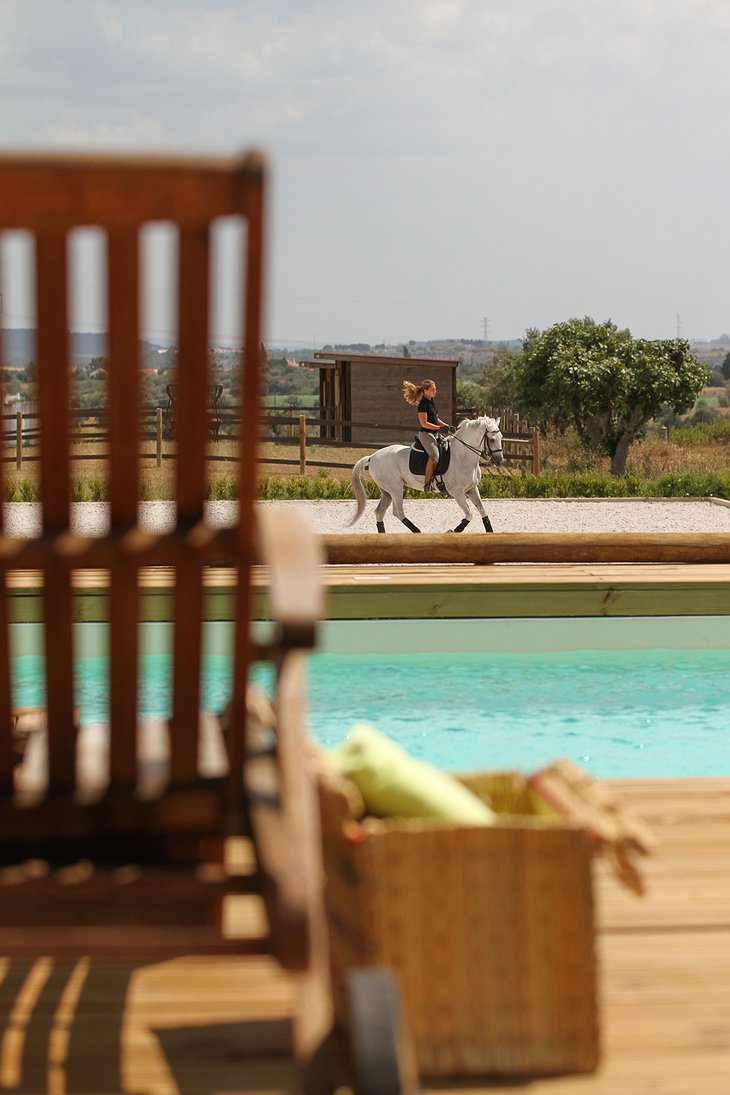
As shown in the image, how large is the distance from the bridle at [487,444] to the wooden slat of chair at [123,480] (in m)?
10.2

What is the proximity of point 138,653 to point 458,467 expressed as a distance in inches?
411

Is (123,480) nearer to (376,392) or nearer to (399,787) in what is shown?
(399,787)

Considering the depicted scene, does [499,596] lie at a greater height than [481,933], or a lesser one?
lesser

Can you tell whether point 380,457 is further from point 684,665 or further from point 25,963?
point 25,963

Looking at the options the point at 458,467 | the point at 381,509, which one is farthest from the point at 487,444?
the point at 381,509

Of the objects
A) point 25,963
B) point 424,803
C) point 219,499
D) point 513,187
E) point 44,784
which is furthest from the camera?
point 513,187

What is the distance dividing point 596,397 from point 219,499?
39.1ft

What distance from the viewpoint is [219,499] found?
1620 centimetres

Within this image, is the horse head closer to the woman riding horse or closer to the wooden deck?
the woman riding horse

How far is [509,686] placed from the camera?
6340 millimetres

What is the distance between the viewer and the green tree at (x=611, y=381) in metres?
25.8

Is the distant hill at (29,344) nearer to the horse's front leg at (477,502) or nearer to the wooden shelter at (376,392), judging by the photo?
the horse's front leg at (477,502)

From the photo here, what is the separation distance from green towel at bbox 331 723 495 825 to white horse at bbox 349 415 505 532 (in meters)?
9.76

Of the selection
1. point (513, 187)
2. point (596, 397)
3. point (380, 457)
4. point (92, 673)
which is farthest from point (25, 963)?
point (513, 187)
